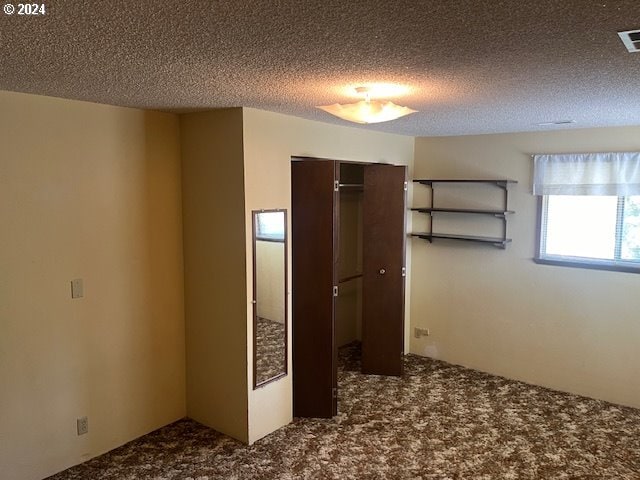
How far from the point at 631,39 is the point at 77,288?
3.14 meters

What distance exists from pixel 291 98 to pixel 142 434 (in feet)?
8.51

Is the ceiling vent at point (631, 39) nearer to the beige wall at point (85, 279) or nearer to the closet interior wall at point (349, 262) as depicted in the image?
the beige wall at point (85, 279)

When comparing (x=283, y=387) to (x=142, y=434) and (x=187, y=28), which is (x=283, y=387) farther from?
(x=187, y=28)

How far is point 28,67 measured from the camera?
2.15 meters

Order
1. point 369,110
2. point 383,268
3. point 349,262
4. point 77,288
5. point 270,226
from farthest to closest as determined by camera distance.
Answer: point 349,262 → point 383,268 → point 270,226 → point 77,288 → point 369,110

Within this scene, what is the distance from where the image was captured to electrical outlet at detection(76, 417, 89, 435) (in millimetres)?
3179

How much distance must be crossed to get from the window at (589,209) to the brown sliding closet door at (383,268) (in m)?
1.26

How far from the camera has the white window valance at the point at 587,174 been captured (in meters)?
3.97

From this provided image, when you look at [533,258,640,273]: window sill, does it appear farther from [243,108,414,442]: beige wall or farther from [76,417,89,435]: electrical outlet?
[76,417,89,435]: electrical outlet

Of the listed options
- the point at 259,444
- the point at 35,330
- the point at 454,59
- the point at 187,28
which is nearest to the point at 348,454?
the point at 259,444

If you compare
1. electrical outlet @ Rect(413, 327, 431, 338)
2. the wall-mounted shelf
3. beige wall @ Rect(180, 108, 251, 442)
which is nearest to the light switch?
beige wall @ Rect(180, 108, 251, 442)

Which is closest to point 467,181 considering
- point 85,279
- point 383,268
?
point 383,268

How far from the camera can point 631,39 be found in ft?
5.40

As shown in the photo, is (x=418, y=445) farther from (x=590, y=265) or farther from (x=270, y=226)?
(x=590, y=265)
